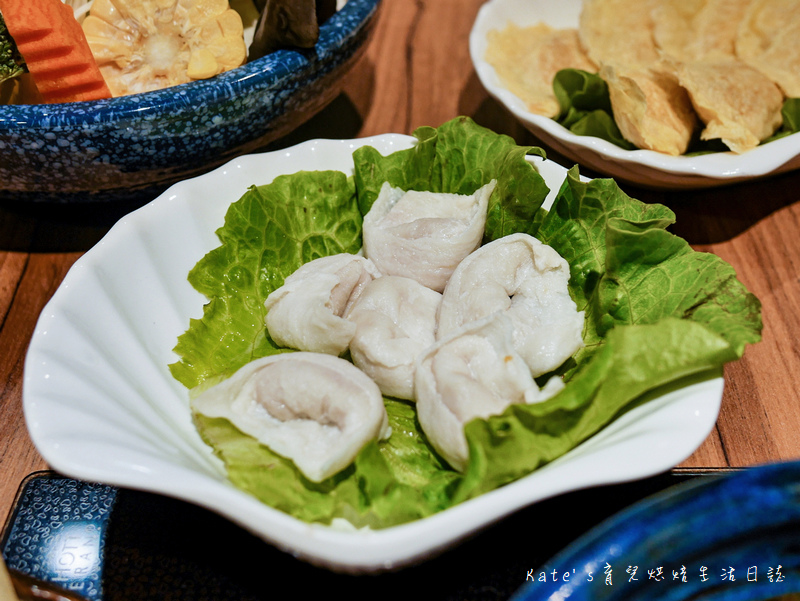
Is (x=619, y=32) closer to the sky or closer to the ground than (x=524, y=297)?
closer to the sky

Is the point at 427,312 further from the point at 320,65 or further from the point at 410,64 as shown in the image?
the point at 410,64

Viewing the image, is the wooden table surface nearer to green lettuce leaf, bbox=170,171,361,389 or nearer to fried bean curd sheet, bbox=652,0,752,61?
green lettuce leaf, bbox=170,171,361,389

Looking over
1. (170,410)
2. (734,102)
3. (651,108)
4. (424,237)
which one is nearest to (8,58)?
(170,410)

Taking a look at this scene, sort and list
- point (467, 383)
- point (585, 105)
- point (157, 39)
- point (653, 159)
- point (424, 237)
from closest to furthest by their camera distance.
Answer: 1. point (467, 383)
2. point (424, 237)
3. point (653, 159)
4. point (157, 39)
5. point (585, 105)

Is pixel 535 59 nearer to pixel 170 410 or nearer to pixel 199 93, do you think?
pixel 199 93

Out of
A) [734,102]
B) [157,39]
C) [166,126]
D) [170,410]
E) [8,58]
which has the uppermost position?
[8,58]

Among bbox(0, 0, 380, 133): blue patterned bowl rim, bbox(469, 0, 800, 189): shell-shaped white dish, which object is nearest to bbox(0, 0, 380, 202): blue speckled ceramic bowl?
bbox(0, 0, 380, 133): blue patterned bowl rim
